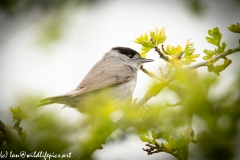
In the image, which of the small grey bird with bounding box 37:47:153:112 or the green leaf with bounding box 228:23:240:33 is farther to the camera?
the small grey bird with bounding box 37:47:153:112

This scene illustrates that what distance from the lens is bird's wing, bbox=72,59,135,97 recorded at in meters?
4.58

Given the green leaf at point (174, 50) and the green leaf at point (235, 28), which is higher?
the green leaf at point (235, 28)

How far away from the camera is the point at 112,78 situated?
5262 millimetres

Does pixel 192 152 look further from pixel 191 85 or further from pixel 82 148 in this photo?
pixel 82 148

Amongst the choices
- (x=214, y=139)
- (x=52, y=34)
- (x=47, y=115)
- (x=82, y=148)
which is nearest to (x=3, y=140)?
(x=52, y=34)

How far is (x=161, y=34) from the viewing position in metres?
2.23

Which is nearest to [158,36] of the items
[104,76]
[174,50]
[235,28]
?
[174,50]

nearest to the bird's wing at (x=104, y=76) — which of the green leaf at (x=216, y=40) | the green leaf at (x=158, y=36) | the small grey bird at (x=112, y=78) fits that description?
the small grey bird at (x=112, y=78)

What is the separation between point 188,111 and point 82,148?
40cm

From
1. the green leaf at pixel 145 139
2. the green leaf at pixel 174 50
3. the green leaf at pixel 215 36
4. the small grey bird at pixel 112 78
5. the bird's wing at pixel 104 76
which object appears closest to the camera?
the green leaf at pixel 145 139

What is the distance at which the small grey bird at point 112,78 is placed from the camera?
4.28 meters

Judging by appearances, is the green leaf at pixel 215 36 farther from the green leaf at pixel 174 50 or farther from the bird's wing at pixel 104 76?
the bird's wing at pixel 104 76

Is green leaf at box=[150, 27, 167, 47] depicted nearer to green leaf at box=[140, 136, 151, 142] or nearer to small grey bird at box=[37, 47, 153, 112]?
green leaf at box=[140, 136, 151, 142]

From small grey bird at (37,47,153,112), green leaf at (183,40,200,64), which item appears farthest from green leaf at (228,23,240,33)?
small grey bird at (37,47,153,112)
